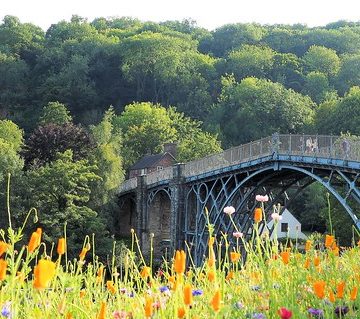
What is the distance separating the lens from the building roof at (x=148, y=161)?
5184cm

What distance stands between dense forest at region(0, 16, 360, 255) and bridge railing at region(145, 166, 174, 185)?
2.29 meters

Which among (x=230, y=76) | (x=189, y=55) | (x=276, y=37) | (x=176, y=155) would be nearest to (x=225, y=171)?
(x=176, y=155)

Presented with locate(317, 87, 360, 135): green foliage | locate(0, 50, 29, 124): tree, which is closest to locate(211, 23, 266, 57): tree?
locate(0, 50, 29, 124): tree

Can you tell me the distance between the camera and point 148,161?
173 feet

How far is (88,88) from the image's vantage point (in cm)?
8025

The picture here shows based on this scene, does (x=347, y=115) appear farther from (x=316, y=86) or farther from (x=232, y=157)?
(x=232, y=157)

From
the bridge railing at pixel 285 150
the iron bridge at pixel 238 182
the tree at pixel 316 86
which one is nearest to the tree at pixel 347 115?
the tree at pixel 316 86

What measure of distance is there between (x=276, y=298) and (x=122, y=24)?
123196 millimetres

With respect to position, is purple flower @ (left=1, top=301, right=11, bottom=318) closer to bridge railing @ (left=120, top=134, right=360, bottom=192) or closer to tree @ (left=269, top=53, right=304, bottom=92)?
bridge railing @ (left=120, top=134, right=360, bottom=192)

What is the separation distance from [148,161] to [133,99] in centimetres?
3098

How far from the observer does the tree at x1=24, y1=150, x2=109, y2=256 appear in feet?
114

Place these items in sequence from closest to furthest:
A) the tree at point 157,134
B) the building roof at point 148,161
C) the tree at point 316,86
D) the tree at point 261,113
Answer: the tree at point 157,134, the building roof at point 148,161, the tree at point 261,113, the tree at point 316,86

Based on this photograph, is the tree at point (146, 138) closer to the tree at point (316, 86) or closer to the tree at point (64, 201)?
the tree at point (64, 201)

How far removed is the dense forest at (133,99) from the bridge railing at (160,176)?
229cm
